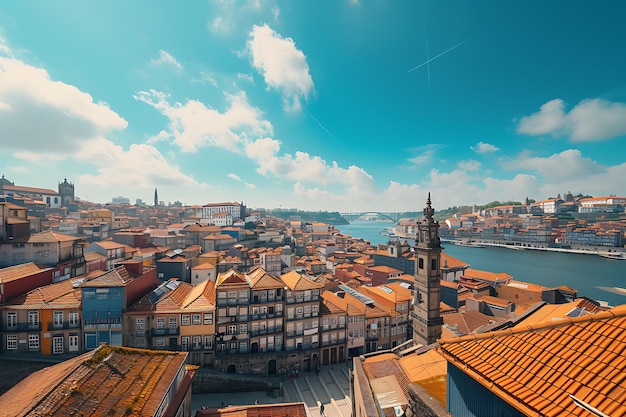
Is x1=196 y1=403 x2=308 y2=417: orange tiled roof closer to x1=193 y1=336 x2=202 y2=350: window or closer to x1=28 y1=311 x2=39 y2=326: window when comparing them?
x1=193 y1=336 x2=202 y2=350: window

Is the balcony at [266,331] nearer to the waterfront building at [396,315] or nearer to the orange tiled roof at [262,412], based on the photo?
the orange tiled roof at [262,412]

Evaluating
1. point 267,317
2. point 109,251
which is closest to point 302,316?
point 267,317

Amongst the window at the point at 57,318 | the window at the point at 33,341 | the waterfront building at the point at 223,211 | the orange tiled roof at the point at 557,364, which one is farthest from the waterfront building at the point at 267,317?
the waterfront building at the point at 223,211

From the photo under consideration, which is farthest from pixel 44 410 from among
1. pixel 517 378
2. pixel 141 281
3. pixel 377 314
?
pixel 377 314

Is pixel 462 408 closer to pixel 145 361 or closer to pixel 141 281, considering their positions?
pixel 145 361

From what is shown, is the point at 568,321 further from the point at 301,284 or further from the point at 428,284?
the point at 301,284

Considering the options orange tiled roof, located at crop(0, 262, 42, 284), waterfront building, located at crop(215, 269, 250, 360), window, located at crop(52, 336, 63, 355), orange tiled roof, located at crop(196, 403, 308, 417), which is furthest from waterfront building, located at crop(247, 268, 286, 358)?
orange tiled roof, located at crop(0, 262, 42, 284)
